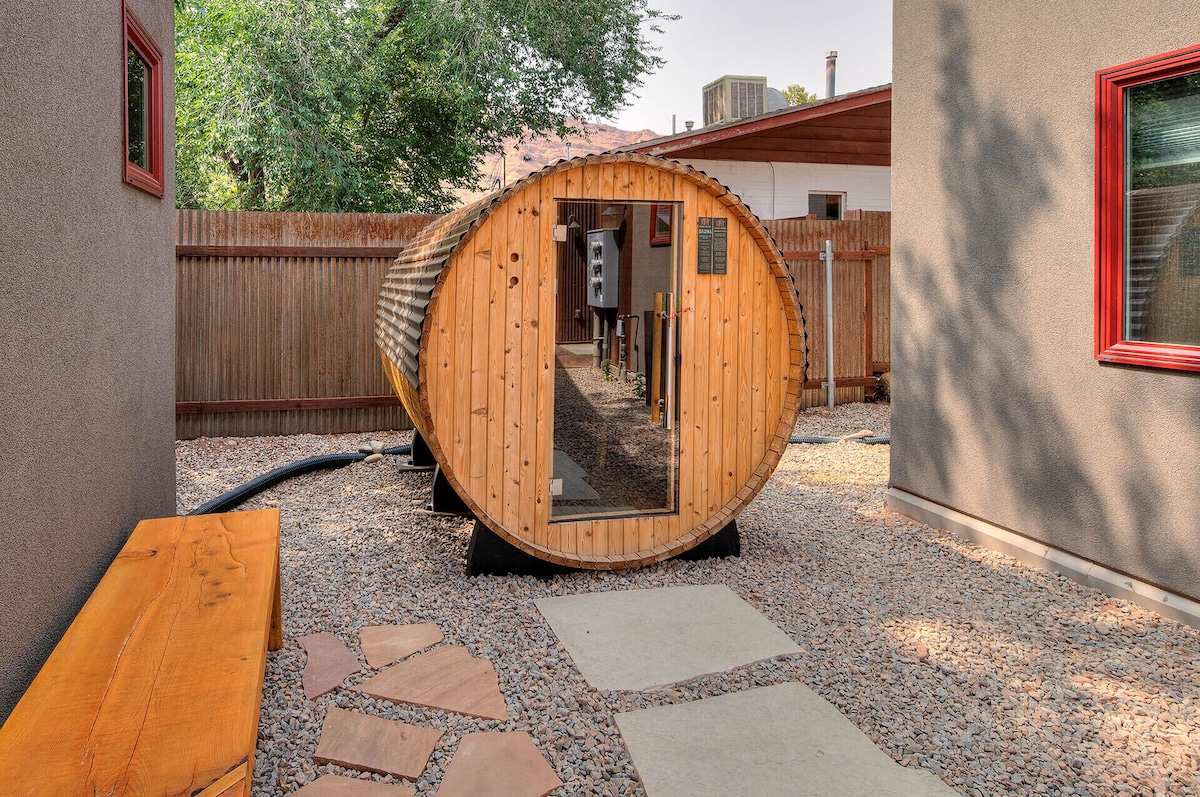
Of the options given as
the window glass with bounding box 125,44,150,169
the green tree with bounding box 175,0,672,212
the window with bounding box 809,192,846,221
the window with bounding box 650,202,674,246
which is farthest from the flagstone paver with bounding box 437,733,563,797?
the green tree with bounding box 175,0,672,212

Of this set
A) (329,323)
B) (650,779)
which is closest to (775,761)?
(650,779)

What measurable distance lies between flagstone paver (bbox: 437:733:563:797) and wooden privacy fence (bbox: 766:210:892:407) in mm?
8096

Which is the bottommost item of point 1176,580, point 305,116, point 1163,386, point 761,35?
point 1176,580

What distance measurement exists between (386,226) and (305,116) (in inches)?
215

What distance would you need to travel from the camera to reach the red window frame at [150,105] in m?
4.14

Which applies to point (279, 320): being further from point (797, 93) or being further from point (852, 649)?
point (797, 93)

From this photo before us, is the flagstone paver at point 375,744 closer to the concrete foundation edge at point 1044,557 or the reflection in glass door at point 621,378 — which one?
the reflection in glass door at point 621,378

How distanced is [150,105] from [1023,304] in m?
5.10

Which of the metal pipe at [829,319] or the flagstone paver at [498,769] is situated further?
the metal pipe at [829,319]

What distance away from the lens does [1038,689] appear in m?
3.37

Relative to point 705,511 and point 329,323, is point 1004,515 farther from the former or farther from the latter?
point 329,323

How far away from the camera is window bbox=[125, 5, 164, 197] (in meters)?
4.28

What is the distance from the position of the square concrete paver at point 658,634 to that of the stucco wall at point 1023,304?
1935mm


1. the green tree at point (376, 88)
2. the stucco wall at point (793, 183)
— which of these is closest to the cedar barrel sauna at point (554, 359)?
the stucco wall at point (793, 183)
